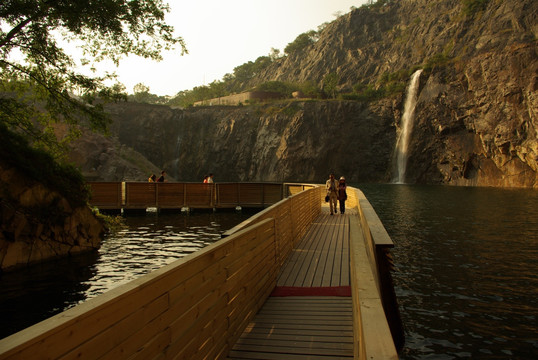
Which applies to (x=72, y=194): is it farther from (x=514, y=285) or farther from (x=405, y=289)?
(x=514, y=285)

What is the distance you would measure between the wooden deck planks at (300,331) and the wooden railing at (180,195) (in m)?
16.8

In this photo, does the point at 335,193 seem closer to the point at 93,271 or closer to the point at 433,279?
the point at 433,279

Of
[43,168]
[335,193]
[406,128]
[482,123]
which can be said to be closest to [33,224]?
[43,168]

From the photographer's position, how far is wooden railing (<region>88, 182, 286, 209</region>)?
23156mm

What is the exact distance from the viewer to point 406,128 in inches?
2552

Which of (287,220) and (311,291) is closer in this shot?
(311,291)

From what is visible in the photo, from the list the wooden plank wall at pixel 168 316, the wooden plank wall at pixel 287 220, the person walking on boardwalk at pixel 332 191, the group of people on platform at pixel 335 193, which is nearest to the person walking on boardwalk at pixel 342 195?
the group of people on platform at pixel 335 193

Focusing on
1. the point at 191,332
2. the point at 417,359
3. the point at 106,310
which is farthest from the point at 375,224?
the point at 106,310

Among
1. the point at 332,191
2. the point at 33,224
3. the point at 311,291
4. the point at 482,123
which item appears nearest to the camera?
the point at 311,291

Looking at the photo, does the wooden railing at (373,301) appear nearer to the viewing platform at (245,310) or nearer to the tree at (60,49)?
the viewing platform at (245,310)

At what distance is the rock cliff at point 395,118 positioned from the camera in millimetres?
52562

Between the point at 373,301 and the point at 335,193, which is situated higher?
the point at 335,193

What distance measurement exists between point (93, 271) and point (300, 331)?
806cm

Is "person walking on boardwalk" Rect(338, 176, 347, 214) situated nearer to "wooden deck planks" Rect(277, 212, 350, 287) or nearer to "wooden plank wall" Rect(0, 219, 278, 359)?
"wooden deck planks" Rect(277, 212, 350, 287)
